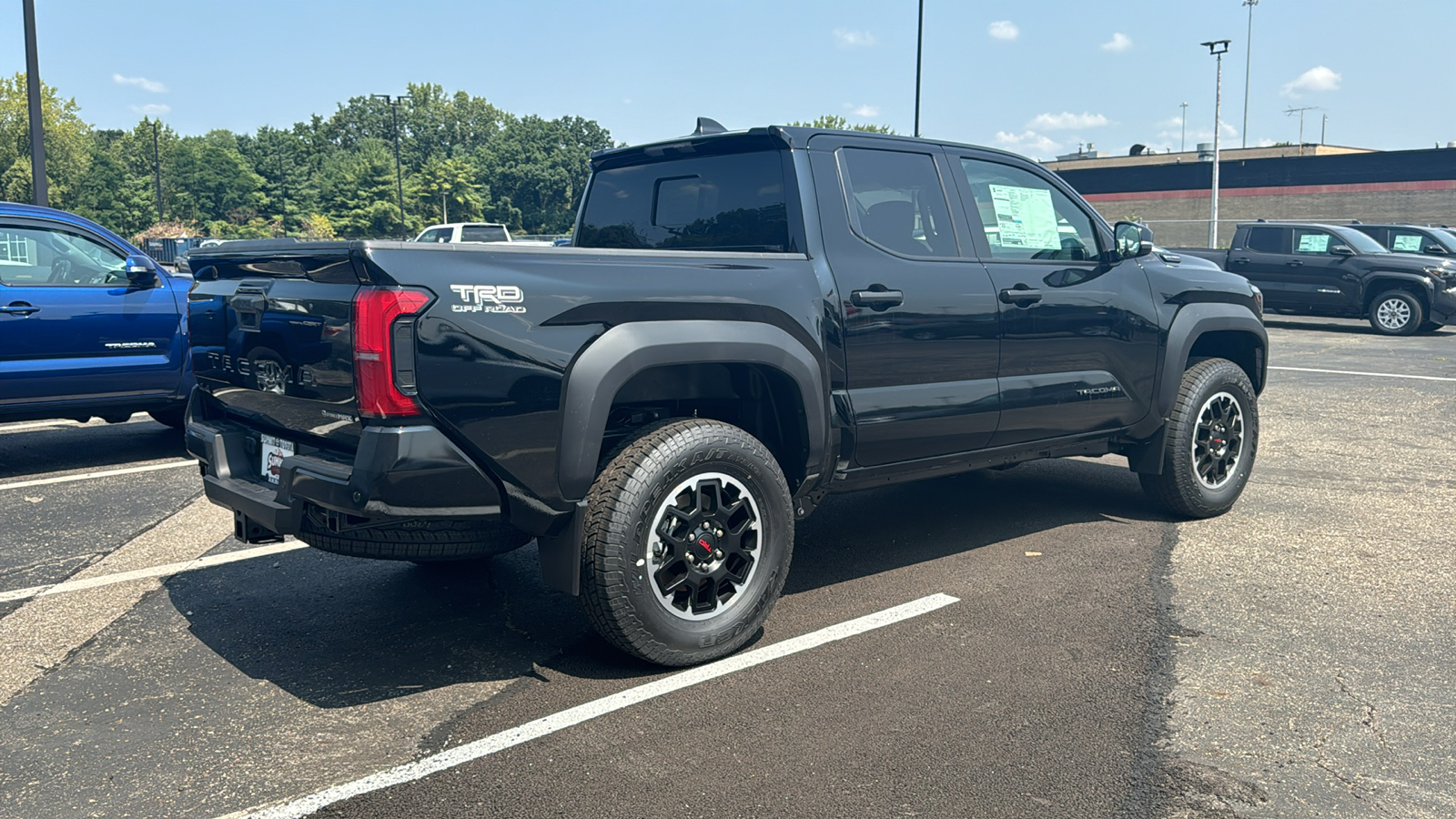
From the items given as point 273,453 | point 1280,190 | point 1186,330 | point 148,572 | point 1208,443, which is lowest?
point 148,572

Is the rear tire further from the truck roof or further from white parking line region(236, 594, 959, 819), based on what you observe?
the truck roof

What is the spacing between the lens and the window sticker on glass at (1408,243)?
19328mm

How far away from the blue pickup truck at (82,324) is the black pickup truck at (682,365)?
12.1ft

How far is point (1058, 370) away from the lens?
530 centimetres

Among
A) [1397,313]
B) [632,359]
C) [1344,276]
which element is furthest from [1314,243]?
[632,359]

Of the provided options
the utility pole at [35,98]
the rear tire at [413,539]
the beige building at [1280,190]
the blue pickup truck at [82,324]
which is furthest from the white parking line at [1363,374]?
the beige building at [1280,190]

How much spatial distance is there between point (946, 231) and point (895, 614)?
171 centimetres

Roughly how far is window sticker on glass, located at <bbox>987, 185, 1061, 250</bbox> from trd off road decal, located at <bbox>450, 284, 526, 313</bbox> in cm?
260

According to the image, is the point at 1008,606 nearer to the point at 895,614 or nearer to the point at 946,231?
the point at 895,614

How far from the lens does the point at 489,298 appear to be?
347 centimetres

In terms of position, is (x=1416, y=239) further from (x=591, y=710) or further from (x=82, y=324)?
(x=591, y=710)

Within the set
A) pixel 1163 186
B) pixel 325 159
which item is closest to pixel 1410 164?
pixel 1163 186

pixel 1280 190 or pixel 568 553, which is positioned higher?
pixel 1280 190

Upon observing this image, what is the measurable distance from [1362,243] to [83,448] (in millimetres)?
19052
